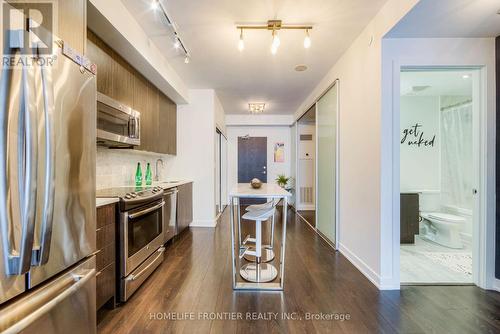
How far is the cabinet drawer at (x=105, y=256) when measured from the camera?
1.67 metres

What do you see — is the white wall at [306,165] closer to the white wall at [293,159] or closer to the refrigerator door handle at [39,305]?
the white wall at [293,159]

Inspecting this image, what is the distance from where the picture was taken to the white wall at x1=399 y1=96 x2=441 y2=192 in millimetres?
3656

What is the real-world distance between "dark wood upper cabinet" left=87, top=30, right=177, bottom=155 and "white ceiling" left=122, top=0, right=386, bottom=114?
45 centimetres

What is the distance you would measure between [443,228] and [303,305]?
8.92 feet

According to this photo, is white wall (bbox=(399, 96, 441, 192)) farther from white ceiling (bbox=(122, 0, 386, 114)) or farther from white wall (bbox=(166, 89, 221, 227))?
white wall (bbox=(166, 89, 221, 227))

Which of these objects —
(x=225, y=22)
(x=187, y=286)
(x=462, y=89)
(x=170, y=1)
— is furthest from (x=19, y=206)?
(x=462, y=89)

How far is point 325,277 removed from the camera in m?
2.41

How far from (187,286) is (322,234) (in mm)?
2393

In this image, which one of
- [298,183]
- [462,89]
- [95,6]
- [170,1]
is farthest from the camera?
[298,183]

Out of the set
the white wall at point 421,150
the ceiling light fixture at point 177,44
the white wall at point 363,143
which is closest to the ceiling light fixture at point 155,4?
the ceiling light fixture at point 177,44

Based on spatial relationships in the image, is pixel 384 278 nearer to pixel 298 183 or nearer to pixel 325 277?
pixel 325 277

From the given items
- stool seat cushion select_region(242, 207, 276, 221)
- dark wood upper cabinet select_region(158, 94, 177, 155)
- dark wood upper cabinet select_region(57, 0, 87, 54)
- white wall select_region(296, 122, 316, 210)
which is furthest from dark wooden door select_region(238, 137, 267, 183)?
dark wood upper cabinet select_region(57, 0, 87, 54)

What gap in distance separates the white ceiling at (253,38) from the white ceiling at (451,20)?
33 cm

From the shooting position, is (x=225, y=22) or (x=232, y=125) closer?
(x=225, y=22)
